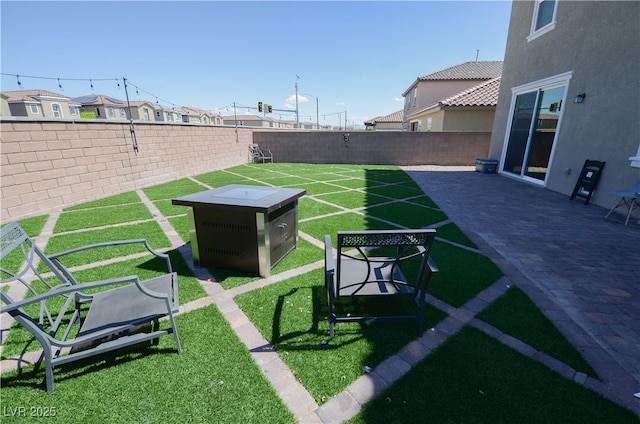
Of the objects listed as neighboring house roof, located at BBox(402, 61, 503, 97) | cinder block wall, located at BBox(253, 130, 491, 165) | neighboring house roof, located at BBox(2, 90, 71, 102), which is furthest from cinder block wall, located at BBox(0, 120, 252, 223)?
neighboring house roof, located at BBox(2, 90, 71, 102)

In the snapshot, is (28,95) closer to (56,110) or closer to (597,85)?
(56,110)

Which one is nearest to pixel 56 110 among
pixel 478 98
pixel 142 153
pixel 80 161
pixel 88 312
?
pixel 142 153

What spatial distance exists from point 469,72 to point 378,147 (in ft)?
45.8

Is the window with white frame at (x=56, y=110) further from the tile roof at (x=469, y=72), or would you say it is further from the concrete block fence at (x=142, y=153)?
the tile roof at (x=469, y=72)

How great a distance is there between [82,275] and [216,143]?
35.6 feet

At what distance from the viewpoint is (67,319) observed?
2.82 metres

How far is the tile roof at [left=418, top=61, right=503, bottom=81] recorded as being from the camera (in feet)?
73.7

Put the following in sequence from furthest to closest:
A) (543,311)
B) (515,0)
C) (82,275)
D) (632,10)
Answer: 1. (515,0)
2. (632,10)
3. (82,275)
4. (543,311)

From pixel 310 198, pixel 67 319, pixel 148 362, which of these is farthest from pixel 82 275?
pixel 310 198

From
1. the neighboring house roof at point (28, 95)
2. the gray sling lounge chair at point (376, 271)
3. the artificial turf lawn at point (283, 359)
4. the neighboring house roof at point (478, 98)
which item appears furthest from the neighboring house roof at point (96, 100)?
the gray sling lounge chair at point (376, 271)

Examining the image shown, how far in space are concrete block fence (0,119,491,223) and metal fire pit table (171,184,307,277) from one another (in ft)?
18.4

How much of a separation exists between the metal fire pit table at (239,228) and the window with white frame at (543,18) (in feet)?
35.6

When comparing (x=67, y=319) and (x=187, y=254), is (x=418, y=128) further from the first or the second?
(x=67, y=319)

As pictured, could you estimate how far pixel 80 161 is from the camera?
755cm
